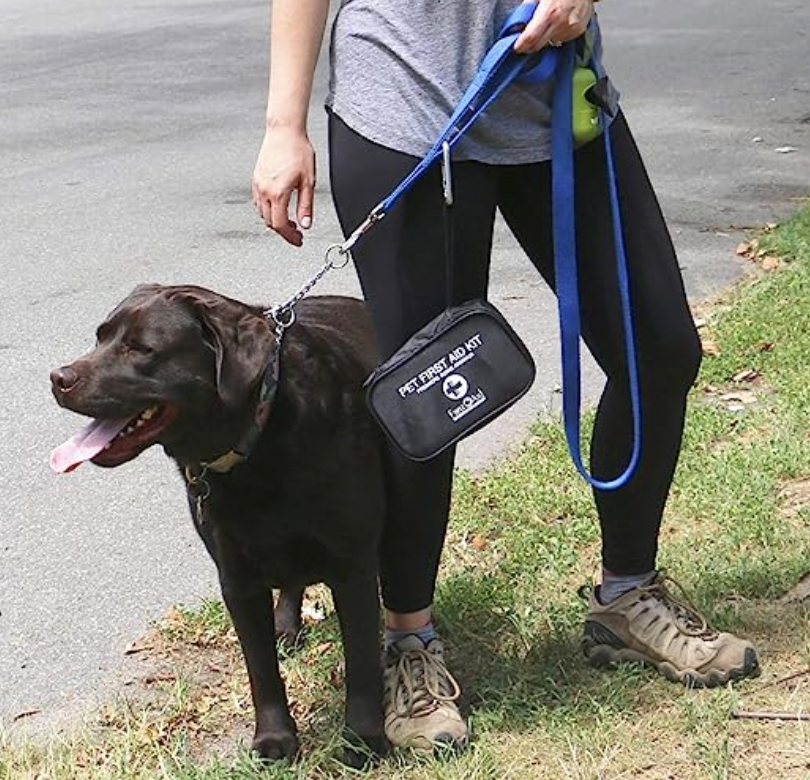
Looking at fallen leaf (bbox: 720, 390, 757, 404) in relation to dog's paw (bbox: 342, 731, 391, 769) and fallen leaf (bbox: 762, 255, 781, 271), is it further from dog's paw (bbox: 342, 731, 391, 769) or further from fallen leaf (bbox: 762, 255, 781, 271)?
dog's paw (bbox: 342, 731, 391, 769)

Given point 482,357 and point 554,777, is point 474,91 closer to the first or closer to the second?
point 482,357

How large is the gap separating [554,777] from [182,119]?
8753mm

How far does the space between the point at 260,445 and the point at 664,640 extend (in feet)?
3.49

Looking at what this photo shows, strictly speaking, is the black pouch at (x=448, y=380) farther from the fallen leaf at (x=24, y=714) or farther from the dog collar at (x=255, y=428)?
the fallen leaf at (x=24, y=714)

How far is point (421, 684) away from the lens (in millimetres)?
3199

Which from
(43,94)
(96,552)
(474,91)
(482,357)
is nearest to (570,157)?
(474,91)

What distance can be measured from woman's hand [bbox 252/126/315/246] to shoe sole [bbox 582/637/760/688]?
121cm

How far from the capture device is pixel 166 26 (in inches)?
629

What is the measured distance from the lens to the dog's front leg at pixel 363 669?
303 centimetres

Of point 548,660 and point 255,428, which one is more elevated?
point 255,428

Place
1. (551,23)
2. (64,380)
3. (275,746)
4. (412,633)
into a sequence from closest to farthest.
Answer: (64,380), (551,23), (275,746), (412,633)

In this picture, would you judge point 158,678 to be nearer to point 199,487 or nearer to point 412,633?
point 412,633

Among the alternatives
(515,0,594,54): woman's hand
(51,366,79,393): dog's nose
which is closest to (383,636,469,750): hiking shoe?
(51,366,79,393): dog's nose

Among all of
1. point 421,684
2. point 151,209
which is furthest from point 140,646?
point 151,209
